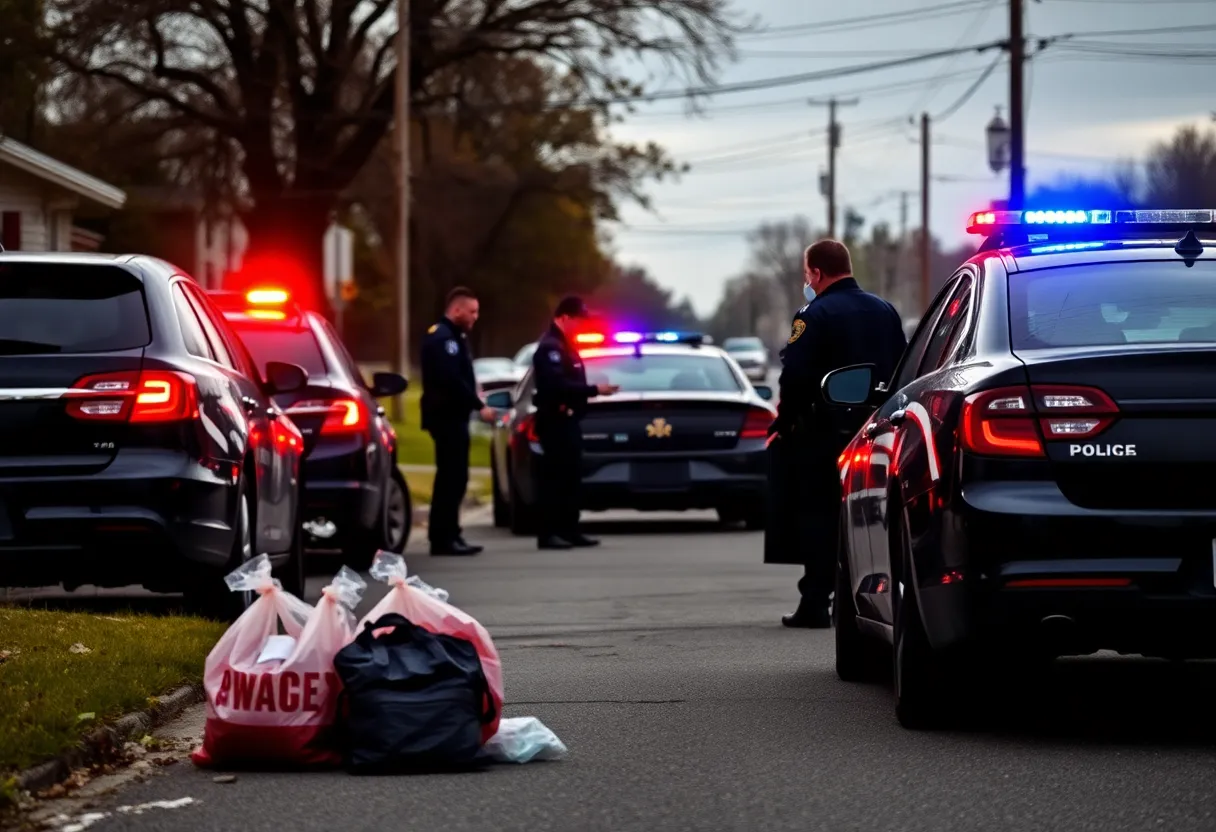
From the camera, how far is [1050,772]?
644cm

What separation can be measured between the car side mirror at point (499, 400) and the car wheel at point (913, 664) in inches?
387

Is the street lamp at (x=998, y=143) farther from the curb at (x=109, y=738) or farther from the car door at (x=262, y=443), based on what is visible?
the curb at (x=109, y=738)

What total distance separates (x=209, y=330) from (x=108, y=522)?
1341 mm

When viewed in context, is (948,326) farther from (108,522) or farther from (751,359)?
(751,359)

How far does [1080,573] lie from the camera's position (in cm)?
652

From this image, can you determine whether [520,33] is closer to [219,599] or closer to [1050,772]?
[219,599]

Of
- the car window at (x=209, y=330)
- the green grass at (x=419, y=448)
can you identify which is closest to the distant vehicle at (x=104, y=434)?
the car window at (x=209, y=330)

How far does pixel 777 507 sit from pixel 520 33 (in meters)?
30.8

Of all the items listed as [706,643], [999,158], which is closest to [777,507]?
[706,643]

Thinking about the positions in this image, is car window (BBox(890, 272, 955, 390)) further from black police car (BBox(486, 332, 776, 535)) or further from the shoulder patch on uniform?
black police car (BBox(486, 332, 776, 535))

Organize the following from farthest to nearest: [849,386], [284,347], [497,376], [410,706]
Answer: [497,376], [284,347], [849,386], [410,706]

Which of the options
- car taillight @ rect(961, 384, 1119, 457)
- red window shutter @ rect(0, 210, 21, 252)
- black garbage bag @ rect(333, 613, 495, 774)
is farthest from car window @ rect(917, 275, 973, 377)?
red window shutter @ rect(0, 210, 21, 252)

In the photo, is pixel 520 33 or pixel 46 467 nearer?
pixel 46 467

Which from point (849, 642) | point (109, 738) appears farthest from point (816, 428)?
point (109, 738)
